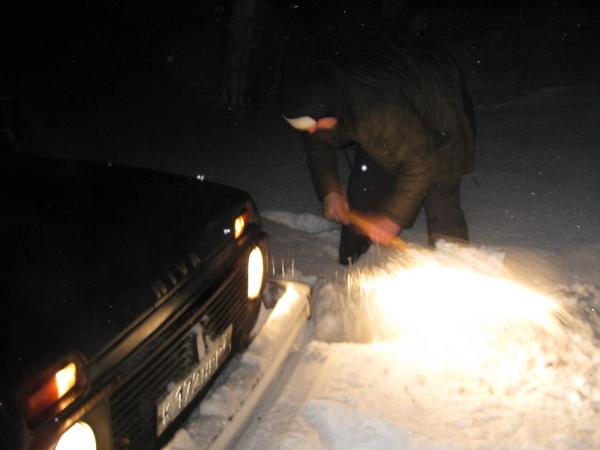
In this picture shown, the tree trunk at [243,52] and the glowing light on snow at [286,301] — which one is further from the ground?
the tree trunk at [243,52]

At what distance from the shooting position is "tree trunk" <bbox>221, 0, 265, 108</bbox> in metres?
7.12

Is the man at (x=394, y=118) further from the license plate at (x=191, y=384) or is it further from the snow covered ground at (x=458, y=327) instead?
the license plate at (x=191, y=384)

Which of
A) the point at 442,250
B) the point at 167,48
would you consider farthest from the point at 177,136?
the point at 442,250

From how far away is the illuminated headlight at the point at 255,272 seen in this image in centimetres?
225

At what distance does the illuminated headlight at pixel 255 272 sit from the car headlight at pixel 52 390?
90 cm

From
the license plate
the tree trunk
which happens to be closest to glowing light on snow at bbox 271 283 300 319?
the license plate

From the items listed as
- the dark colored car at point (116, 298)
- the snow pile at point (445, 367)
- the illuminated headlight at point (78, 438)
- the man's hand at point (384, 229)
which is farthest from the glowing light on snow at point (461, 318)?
the illuminated headlight at point (78, 438)

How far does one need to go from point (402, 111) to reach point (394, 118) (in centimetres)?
5

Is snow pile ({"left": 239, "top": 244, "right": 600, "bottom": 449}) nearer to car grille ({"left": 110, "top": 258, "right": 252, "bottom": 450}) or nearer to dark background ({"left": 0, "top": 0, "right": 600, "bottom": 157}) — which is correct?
→ car grille ({"left": 110, "top": 258, "right": 252, "bottom": 450})

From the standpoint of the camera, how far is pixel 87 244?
6.06 feet

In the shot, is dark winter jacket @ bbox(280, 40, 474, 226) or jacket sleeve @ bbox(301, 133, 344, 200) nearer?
dark winter jacket @ bbox(280, 40, 474, 226)

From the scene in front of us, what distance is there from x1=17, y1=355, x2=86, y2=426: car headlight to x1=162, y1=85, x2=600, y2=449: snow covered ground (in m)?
0.51

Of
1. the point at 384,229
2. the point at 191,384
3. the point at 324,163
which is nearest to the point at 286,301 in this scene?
the point at 191,384

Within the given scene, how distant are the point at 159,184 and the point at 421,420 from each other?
1495 mm
